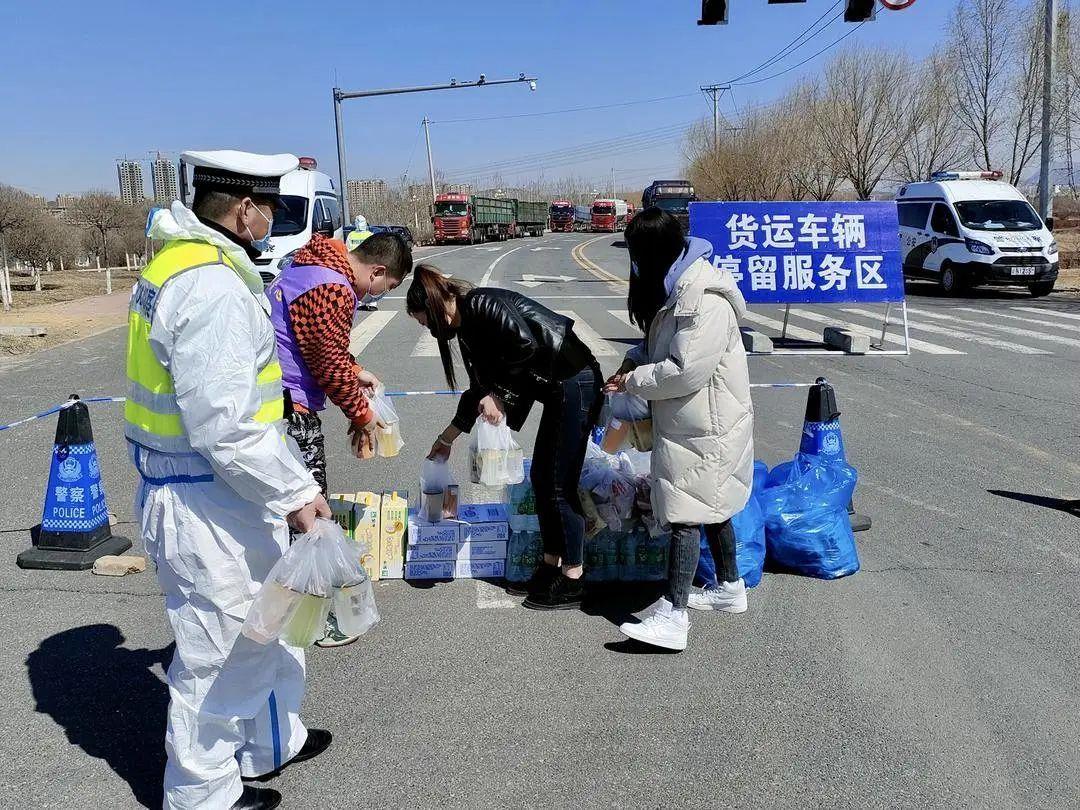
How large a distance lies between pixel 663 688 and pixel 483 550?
1.36 m

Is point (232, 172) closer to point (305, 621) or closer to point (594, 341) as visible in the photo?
point (305, 621)

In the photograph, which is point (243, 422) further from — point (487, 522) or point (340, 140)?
point (340, 140)

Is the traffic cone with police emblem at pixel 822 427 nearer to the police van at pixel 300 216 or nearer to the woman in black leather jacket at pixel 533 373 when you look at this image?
the woman in black leather jacket at pixel 533 373

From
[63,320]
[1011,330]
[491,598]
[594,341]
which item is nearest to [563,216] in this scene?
[63,320]

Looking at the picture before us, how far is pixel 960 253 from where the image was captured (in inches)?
753

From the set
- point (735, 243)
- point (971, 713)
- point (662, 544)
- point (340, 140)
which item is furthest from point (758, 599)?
point (340, 140)

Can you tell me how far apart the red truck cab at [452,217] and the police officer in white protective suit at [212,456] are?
4901 cm

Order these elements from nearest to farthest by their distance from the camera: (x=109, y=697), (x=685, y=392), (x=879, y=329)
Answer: (x=109, y=697)
(x=685, y=392)
(x=879, y=329)

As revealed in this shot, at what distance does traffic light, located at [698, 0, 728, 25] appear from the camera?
13023mm

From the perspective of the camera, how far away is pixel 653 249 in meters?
3.70

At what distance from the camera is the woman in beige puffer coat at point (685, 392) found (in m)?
3.58

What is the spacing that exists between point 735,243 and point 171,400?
9752 millimetres

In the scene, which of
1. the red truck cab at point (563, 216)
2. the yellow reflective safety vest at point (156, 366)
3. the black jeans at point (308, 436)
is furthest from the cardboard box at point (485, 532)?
the red truck cab at point (563, 216)

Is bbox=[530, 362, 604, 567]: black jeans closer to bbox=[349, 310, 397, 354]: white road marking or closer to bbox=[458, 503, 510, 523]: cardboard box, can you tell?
bbox=[458, 503, 510, 523]: cardboard box
